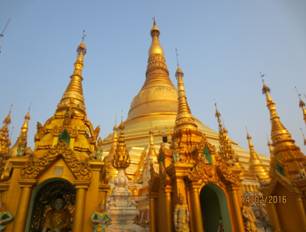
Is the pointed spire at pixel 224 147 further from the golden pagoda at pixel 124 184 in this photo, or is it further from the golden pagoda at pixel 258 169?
the golden pagoda at pixel 258 169

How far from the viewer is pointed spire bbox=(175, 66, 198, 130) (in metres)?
11.2

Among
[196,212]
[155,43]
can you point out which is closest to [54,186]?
[196,212]

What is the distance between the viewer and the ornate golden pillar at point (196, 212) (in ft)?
24.7

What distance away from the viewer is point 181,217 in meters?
7.36

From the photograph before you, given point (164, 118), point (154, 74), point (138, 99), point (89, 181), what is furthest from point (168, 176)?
point (154, 74)

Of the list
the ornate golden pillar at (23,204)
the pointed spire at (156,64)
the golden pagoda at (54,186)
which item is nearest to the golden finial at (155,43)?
the pointed spire at (156,64)

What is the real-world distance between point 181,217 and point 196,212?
0.63 m

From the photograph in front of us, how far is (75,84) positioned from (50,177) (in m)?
5.75

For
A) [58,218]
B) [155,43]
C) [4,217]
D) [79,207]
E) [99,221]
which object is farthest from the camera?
[155,43]

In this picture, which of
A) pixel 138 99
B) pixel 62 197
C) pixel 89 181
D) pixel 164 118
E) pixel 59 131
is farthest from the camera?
pixel 138 99

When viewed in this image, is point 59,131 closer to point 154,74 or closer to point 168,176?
point 168,176

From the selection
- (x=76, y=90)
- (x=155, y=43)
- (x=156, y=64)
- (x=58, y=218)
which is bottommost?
(x=58, y=218)

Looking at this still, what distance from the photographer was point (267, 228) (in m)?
12.4

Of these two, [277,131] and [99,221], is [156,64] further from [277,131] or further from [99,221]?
[99,221]
